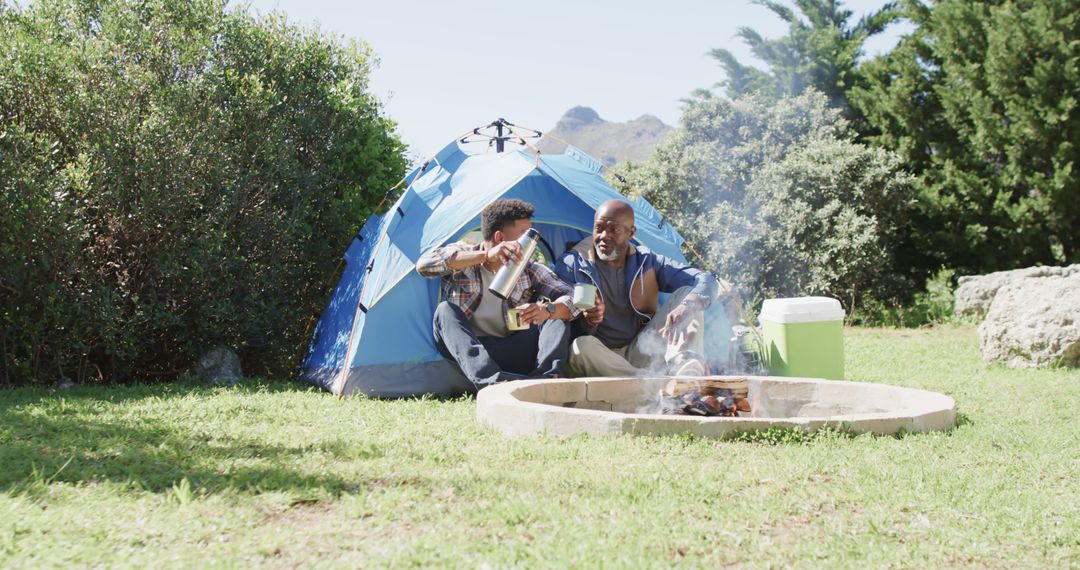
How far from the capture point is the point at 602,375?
5.53 meters

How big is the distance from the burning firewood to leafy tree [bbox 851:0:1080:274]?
27.7 ft

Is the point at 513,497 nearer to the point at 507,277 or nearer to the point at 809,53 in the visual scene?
the point at 507,277

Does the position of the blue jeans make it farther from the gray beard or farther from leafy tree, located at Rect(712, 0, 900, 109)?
leafy tree, located at Rect(712, 0, 900, 109)

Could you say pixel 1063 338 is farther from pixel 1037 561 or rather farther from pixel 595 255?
pixel 1037 561

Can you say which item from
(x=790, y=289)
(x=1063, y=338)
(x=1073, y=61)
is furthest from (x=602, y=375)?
(x=1073, y=61)

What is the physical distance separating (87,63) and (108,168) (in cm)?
78

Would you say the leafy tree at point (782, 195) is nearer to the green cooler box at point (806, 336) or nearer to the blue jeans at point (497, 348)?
the green cooler box at point (806, 336)

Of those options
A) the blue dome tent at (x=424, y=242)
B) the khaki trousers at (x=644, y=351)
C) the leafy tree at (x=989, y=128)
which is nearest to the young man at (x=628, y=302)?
the khaki trousers at (x=644, y=351)

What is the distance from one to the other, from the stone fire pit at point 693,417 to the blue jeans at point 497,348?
0.61 meters

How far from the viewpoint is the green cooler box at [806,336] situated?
5719mm

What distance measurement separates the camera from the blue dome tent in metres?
5.92

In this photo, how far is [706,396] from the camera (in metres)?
4.61

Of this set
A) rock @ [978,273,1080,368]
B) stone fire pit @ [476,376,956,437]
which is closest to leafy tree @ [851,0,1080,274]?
rock @ [978,273,1080,368]

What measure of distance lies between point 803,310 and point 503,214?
188cm
